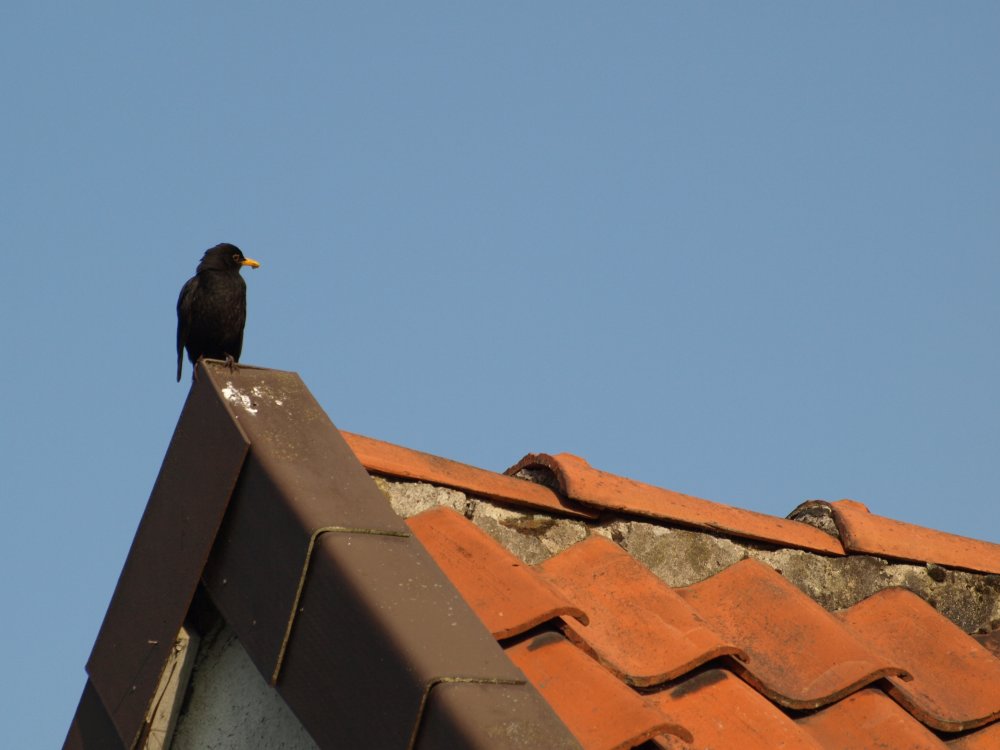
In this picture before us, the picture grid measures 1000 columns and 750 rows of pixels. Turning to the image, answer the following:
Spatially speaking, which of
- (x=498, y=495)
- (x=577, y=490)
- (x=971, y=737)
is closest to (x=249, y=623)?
(x=498, y=495)

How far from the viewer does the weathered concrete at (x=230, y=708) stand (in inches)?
94.1

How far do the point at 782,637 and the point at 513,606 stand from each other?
754 mm

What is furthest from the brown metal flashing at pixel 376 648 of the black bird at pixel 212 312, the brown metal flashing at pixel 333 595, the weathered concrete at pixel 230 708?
the black bird at pixel 212 312

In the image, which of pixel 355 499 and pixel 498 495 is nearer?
pixel 355 499

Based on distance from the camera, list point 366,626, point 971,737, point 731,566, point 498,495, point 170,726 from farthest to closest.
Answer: point 731,566
point 498,495
point 971,737
point 170,726
point 366,626

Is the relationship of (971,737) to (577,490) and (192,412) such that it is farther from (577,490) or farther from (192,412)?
(192,412)

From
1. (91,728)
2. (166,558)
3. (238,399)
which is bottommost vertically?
(91,728)

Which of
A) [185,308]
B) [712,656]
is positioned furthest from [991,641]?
[185,308]

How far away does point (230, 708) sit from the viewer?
2.51 metres

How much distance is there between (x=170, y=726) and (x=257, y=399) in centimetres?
68

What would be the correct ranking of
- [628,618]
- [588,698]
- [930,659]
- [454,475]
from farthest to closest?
1. [930,659]
2. [454,475]
3. [628,618]
4. [588,698]

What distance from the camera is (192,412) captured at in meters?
2.64

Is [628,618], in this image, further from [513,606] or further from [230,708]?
[230,708]

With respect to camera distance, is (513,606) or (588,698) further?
(513,606)
